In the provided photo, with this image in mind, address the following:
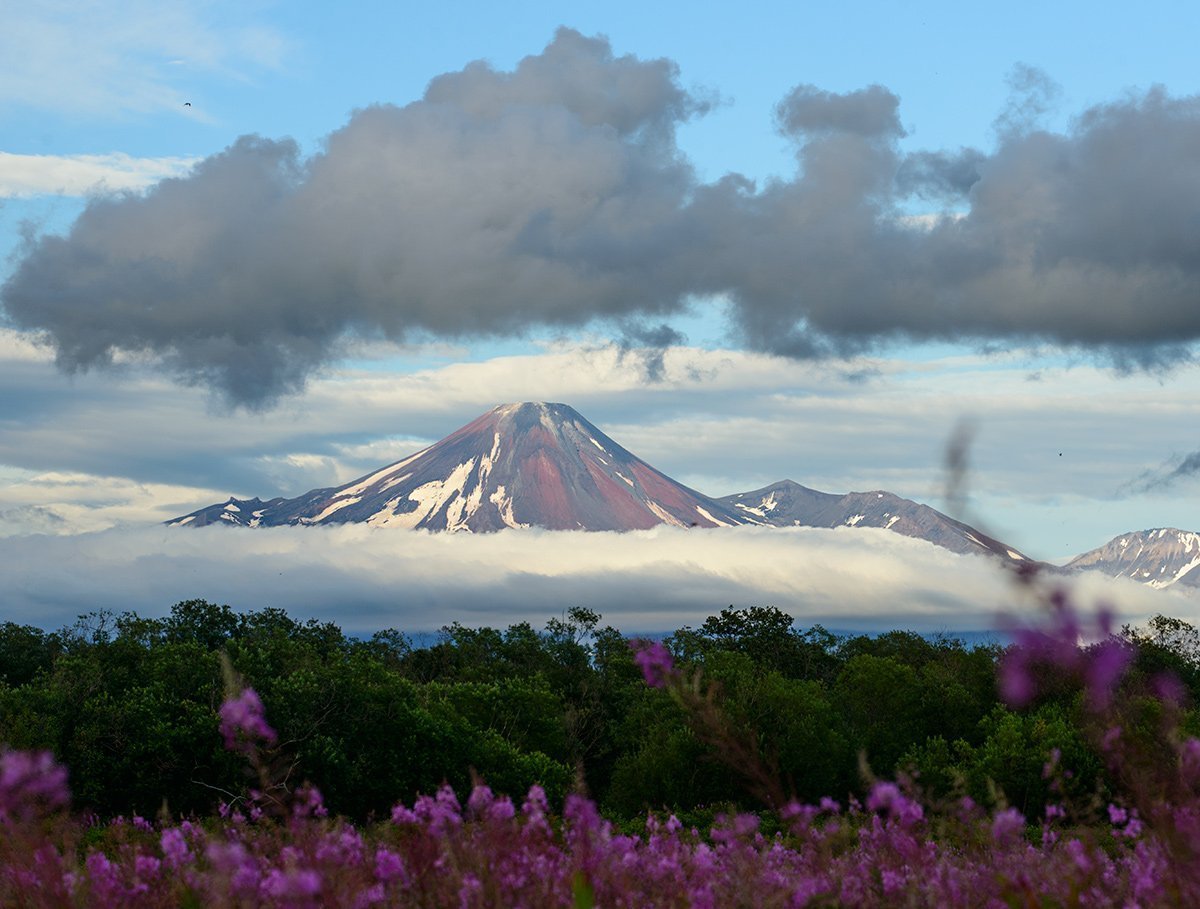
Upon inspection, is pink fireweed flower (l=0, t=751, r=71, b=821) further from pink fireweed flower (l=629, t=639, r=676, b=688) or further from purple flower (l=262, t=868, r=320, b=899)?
pink fireweed flower (l=629, t=639, r=676, b=688)

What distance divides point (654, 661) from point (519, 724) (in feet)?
187

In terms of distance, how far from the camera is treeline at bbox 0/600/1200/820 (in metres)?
49.4

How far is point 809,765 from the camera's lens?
63.0m

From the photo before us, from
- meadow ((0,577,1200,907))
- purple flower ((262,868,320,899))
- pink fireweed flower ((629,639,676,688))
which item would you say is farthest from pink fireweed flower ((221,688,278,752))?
pink fireweed flower ((629,639,676,688))

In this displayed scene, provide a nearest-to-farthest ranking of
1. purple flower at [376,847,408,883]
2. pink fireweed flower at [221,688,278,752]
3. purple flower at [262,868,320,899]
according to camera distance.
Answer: purple flower at [262,868,320,899] → pink fireweed flower at [221,688,278,752] → purple flower at [376,847,408,883]

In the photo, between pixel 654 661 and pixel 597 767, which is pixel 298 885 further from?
pixel 597 767

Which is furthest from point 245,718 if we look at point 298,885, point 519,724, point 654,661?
point 519,724

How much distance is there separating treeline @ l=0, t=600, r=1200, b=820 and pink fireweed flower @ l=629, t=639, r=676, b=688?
24.0 m

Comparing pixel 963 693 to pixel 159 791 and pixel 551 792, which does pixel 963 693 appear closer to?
pixel 551 792

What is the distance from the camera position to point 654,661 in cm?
758

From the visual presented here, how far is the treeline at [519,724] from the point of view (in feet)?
162

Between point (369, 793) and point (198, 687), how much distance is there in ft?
28.0

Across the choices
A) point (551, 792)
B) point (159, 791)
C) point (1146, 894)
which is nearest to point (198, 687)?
point (159, 791)

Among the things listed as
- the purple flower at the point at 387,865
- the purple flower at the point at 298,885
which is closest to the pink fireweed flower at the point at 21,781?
the purple flower at the point at 298,885
